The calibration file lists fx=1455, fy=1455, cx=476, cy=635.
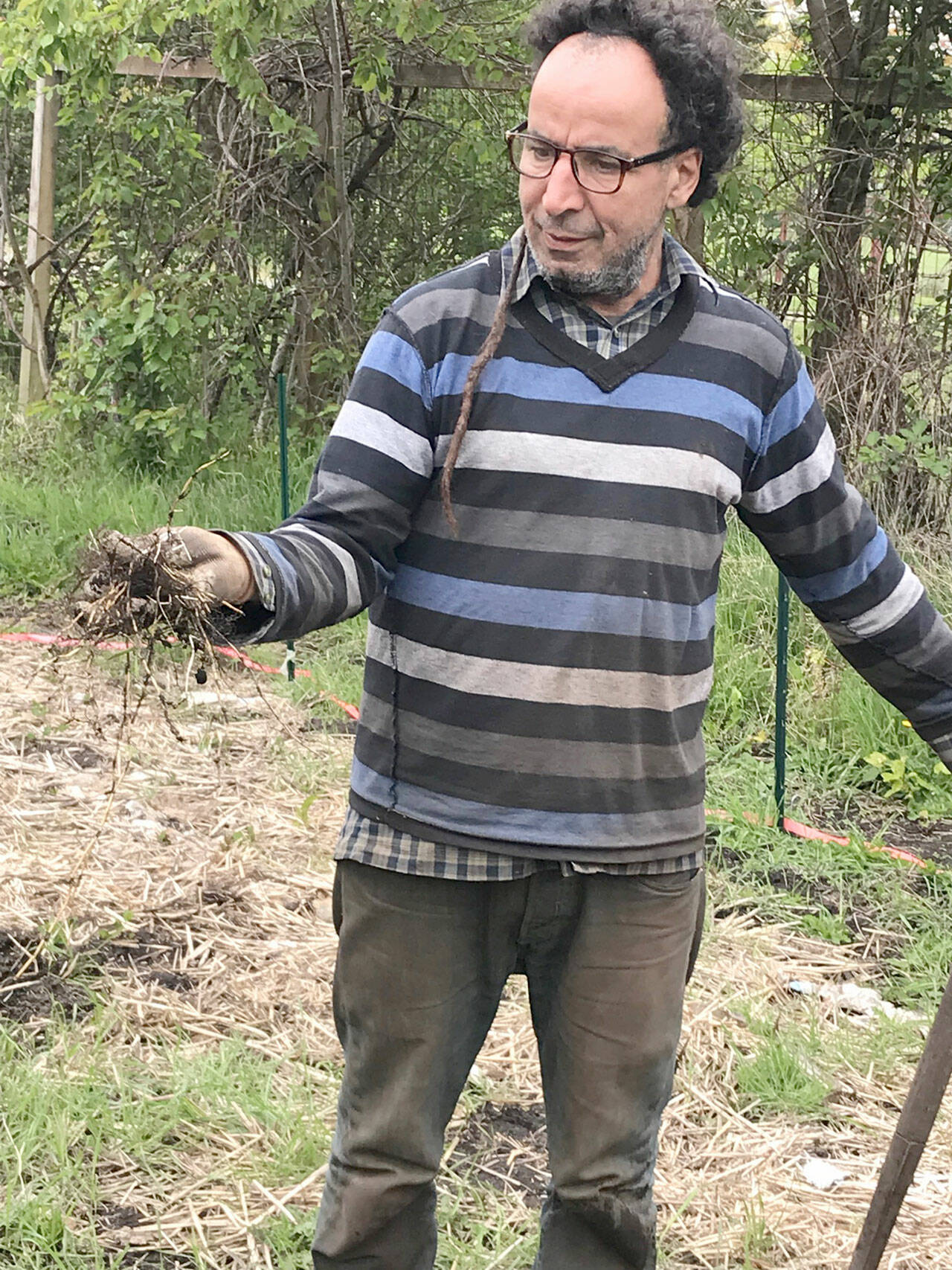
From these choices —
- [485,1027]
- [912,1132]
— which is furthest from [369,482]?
[912,1132]

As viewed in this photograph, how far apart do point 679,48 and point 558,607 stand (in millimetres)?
728

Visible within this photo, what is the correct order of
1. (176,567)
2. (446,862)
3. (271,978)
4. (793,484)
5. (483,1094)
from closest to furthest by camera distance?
(176,567)
(446,862)
(793,484)
(483,1094)
(271,978)

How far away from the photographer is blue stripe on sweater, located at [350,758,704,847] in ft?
6.23

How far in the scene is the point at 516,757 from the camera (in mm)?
1898

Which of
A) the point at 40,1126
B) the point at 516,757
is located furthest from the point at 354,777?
the point at 40,1126

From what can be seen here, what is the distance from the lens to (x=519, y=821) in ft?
6.24

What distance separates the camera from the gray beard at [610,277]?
6.14 feet

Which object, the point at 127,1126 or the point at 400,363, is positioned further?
the point at 127,1126

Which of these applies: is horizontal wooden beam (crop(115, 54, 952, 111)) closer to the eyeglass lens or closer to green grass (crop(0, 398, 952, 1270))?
green grass (crop(0, 398, 952, 1270))

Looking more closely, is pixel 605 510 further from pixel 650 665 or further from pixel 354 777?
pixel 354 777

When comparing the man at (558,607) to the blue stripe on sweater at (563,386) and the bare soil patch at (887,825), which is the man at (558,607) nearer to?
the blue stripe on sweater at (563,386)

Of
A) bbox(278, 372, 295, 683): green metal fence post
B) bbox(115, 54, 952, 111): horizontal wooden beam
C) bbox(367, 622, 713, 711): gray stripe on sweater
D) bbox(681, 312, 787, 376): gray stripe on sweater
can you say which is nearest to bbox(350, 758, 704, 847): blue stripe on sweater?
bbox(367, 622, 713, 711): gray stripe on sweater

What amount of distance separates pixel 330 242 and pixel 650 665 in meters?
6.19

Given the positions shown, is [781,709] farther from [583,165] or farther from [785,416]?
[583,165]
